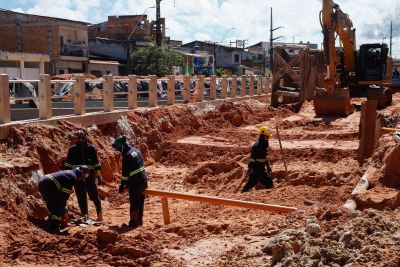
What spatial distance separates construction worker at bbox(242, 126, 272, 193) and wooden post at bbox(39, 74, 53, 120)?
4.42 metres

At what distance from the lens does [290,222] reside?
266 inches

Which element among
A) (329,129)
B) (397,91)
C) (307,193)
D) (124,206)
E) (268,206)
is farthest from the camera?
(397,91)

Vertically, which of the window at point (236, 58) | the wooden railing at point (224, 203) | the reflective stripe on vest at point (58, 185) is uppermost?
the window at point (236, 58)

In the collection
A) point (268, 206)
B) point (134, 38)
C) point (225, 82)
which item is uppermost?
point (134, 38)

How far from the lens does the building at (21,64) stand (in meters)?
34.0

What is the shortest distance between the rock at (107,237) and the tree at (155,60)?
3701 cm

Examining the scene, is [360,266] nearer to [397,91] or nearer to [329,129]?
[329,129]

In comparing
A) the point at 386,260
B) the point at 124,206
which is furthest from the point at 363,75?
the point at 386,260

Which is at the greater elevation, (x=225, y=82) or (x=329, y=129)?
(x=225, y=82)

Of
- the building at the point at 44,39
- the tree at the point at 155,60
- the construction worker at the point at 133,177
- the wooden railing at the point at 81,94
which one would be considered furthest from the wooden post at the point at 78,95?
the tree at the point at 155,60

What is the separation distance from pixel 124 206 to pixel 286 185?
3.49 meters

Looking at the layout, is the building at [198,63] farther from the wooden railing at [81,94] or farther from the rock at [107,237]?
the rock at [107,237]

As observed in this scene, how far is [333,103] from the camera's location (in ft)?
66.7

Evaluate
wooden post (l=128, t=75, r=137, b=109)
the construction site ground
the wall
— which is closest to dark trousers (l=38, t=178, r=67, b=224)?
the construction site ground
